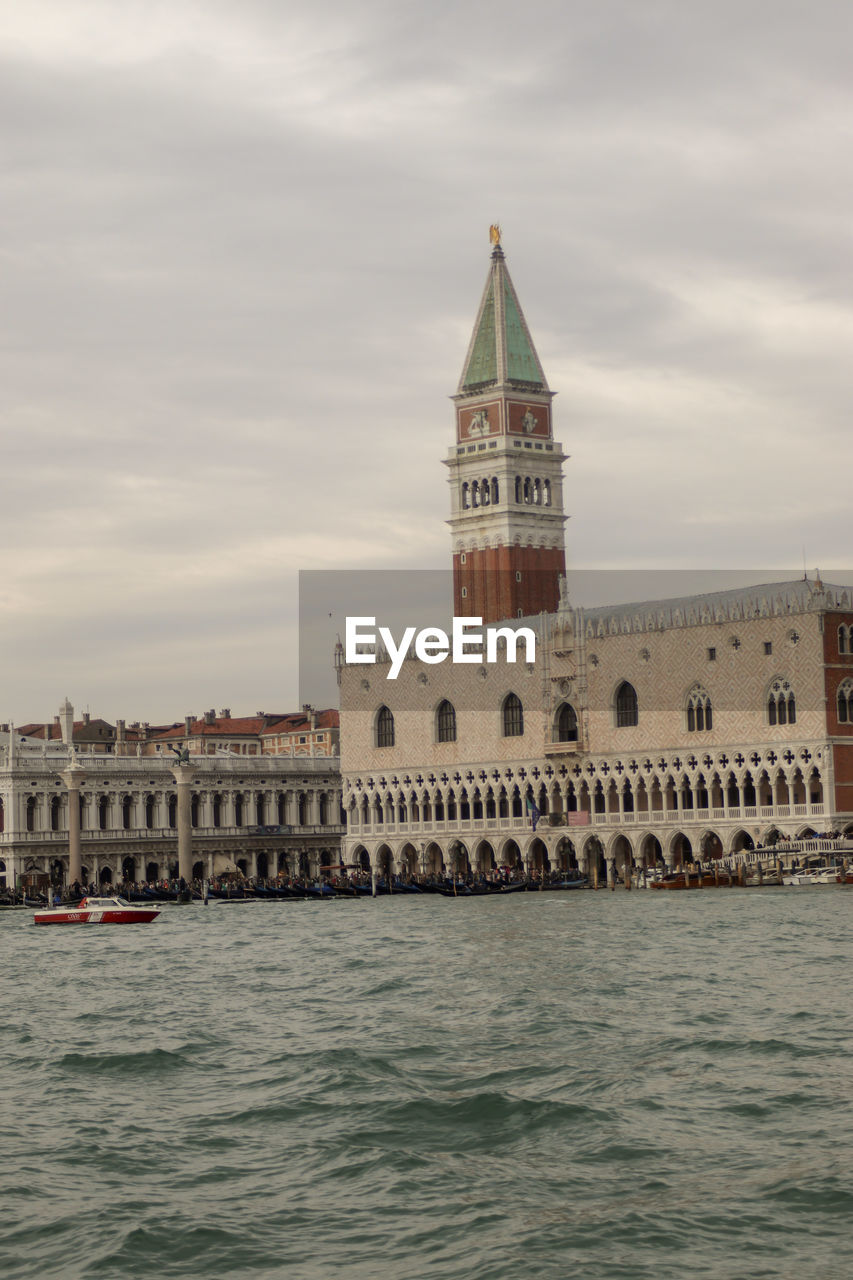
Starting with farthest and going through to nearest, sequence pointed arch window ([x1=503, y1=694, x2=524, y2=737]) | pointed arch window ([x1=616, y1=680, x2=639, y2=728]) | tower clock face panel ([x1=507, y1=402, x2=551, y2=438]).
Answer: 1. tower clock face panel ([x1=507, y1=402, x2=551, y2=438])
2. pointed arch window ([x1=503, y1=694, x2=524, y2=737])
3. pointed arch window ([x1=616, y1=680, x2=639, y2=728])

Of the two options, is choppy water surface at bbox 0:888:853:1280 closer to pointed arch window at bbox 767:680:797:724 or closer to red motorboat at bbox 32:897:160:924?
red motorboat at bbox 32:897:160:924

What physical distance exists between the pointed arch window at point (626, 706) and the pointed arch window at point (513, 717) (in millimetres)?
5762

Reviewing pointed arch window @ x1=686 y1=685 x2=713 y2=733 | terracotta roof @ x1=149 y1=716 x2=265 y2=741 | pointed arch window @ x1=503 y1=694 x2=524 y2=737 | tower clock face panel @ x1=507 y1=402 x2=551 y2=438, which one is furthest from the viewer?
terracotta roof @ x1=149 y1=716 x2=265 y2=741

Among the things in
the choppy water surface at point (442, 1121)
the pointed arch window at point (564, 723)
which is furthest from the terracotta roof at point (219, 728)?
the choppy water surface at point (442, 1121)

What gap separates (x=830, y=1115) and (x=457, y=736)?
70.9m

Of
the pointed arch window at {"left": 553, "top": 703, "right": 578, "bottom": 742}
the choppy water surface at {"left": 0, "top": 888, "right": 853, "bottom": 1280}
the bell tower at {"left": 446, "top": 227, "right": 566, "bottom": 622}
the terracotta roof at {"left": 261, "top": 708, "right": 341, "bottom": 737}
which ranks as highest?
the bell tower at {"left": 446, "top": 227, "right": 566, "bottom": 622}

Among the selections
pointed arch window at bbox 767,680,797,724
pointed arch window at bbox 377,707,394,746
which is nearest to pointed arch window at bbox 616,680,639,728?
pointed arch window at bbox 767,680,797,724

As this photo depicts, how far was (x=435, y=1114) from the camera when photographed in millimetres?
19703

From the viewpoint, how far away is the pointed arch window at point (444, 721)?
90.3m

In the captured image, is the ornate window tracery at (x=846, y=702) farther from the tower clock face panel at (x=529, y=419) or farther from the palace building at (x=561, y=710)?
the tower clock face panel at (x=529, y=419)

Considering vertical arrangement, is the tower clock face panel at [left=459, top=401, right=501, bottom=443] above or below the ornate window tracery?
Result: above

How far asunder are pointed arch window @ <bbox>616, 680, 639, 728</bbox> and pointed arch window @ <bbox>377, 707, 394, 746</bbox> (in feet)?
47.9

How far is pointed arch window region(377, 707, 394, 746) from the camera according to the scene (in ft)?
307

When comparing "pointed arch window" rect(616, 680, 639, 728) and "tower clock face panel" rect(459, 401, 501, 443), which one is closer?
"pointed arch window" rect(616, 680, 639, 728)
